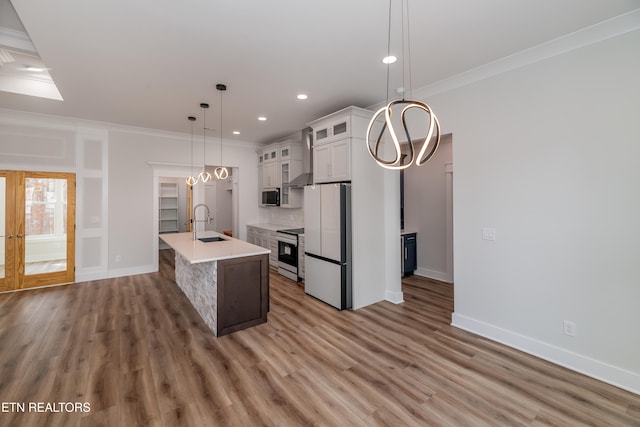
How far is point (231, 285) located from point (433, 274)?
3.94 metres

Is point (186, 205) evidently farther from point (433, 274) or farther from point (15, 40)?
point (433, 274)

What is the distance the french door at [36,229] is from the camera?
4625 mm

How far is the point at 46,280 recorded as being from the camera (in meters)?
4.91

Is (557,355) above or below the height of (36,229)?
below

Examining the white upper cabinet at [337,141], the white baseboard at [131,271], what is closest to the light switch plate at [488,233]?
the white upper cabinet at [337,141]

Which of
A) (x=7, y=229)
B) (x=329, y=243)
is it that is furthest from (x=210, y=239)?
(x=7, y=229)

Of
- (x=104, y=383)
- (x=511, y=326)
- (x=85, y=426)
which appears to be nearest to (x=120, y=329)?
(x=104, y=383)

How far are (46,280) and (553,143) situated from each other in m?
7.66

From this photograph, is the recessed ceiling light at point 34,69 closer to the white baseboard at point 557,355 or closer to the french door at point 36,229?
the french door at point 36,229

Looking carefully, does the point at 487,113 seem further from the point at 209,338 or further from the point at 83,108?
the point at 83,108

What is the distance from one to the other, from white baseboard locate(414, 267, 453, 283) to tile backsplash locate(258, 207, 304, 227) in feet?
8.76

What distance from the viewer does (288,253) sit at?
5.48m

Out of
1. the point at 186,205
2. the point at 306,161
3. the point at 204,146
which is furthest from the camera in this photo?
the point at 186,205

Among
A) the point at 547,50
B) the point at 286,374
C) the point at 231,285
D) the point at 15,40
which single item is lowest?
the point at 286,374
